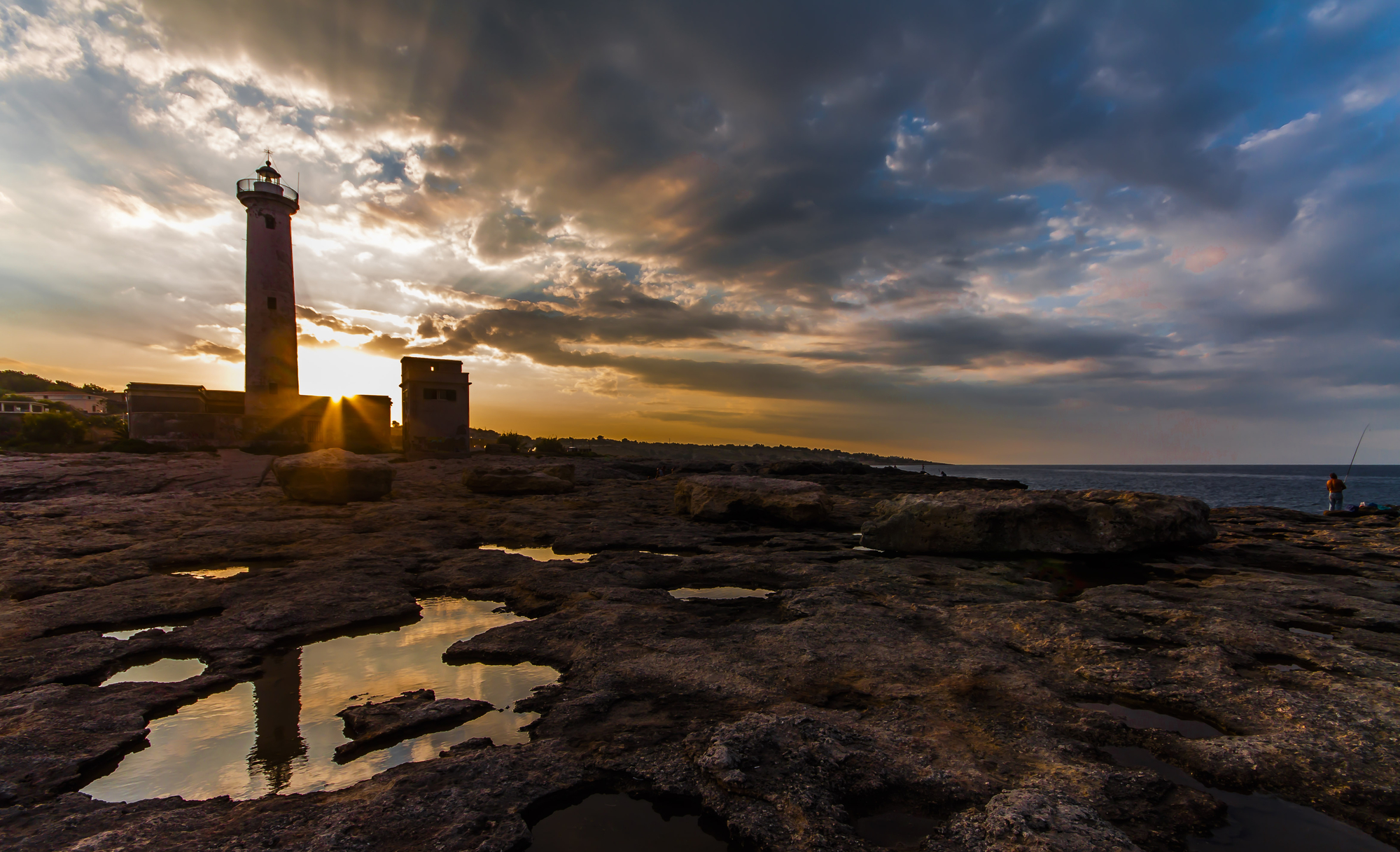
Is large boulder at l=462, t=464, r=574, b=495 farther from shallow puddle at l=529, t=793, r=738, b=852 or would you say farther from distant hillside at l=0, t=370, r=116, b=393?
distant hillside at l=0, t=370, r=116, b=393

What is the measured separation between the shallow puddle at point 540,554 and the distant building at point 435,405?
22.3 m

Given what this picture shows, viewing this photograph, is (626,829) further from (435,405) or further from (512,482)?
(435,405)

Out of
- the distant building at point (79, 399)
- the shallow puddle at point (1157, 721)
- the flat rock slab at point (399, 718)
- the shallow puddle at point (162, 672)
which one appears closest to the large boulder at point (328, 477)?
the shallow puddle at point (162, 672)

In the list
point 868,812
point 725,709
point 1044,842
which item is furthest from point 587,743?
point 1044,842

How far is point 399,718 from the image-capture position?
3311 millimetres

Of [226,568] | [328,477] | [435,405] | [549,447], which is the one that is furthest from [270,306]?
[226,568]

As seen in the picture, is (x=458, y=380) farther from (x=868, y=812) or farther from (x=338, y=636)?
(x=868, y=812)

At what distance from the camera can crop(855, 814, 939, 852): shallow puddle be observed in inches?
89.8

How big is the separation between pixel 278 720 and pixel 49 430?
3257 cm

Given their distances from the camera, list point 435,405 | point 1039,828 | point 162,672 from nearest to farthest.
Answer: point 1039,828, point 162,672, point 435,405

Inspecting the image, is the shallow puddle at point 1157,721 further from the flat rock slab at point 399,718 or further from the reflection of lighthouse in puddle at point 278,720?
the reflection of lighthouse in puddle at point 278,720

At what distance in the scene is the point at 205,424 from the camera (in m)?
25.8

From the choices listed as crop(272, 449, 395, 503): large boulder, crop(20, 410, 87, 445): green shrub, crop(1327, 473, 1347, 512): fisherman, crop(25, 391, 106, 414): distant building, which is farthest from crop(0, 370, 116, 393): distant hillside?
crop(1327, 473, 1347, 512): fisherman

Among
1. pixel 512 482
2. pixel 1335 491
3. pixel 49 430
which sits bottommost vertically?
pixel 1335 491
